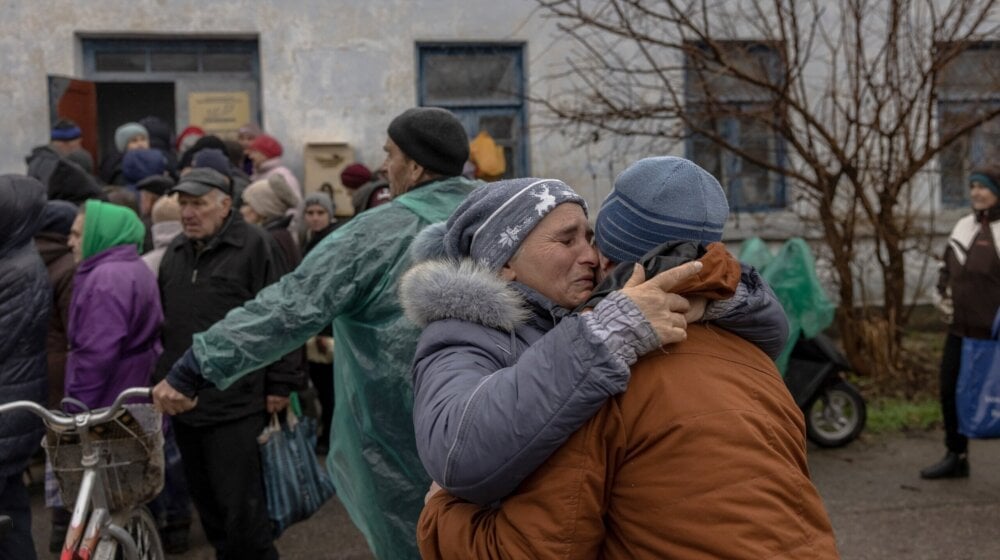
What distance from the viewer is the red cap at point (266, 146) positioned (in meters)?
10.4

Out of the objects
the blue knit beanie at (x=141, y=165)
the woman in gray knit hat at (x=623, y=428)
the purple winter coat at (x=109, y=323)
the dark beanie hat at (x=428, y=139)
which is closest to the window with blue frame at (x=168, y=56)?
the blue knit beanie at (x=141, y=165)

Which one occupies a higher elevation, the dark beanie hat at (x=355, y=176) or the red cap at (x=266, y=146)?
the red cap at (x=266, y=146)

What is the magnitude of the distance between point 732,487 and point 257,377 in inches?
134

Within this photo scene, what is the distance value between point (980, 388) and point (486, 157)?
555cm

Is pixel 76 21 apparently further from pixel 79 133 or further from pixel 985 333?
pixel 985 333

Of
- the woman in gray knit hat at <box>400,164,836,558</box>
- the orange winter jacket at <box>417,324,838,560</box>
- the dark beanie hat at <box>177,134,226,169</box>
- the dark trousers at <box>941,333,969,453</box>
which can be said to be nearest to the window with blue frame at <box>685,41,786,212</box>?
the dark trousers at <box>941,333,969,453</box>

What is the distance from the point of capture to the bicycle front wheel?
409 cm

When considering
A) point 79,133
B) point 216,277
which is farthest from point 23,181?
point 79,133

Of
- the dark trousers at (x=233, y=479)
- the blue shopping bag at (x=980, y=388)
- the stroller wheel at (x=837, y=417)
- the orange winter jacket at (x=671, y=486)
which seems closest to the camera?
the orange winter jacket at (x=671, y=486)

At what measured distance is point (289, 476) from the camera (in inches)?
192

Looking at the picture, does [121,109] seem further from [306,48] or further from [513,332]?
[513,332]

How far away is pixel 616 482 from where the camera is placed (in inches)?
74.7

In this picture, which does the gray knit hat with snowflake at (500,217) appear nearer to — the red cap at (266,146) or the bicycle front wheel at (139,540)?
the bicycle front wheel at (139,540)

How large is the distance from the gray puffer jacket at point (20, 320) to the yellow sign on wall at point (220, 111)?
704 centimetres
